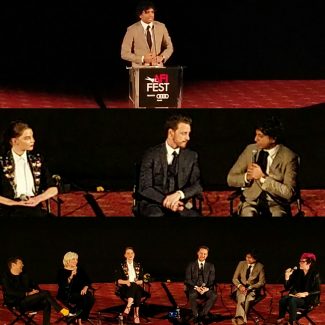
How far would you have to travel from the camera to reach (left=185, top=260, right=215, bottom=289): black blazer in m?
10.1

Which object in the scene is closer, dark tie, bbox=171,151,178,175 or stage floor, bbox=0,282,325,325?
stage floor, bbox=0,282,325,325

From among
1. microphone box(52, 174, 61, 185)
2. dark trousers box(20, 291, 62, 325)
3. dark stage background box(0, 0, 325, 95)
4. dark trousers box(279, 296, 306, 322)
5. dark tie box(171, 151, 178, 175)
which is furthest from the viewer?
dark stage background box(0, 0, 325, 95)

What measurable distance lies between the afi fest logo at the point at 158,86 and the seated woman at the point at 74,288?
7.46 ft

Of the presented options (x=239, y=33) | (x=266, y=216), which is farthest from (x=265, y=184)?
(x=239, y=33)

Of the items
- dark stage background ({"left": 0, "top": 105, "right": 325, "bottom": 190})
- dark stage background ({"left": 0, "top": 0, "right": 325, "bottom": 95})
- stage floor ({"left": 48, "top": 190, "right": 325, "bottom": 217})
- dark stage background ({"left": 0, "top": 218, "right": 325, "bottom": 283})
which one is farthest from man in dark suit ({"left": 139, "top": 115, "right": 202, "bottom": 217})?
dark stage background ({"left": 0, "top": 0, "right": 325, "bottom": 95})

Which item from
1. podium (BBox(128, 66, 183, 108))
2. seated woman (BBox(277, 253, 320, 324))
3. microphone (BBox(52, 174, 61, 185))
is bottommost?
seated woman (BBox(277, 253, 320, 324))

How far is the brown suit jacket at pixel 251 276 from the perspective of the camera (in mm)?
10016

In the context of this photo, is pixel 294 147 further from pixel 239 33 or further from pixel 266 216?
pixel 239 33

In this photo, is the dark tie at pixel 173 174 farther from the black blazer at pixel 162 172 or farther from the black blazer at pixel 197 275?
the black blazer at pixel 197 275

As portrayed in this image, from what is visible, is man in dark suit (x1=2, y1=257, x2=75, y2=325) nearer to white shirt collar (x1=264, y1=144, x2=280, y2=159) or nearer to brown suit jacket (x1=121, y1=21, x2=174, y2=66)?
white shirt collar (x1=264, y1=144, x2=280, y2=159)

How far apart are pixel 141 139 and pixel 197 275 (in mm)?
2014

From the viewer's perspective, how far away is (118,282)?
10062 mm

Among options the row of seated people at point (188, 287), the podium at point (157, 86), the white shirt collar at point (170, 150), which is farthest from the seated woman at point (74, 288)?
the podium at point (157, 86)

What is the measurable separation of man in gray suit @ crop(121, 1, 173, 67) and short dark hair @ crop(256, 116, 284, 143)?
1.72 meters
